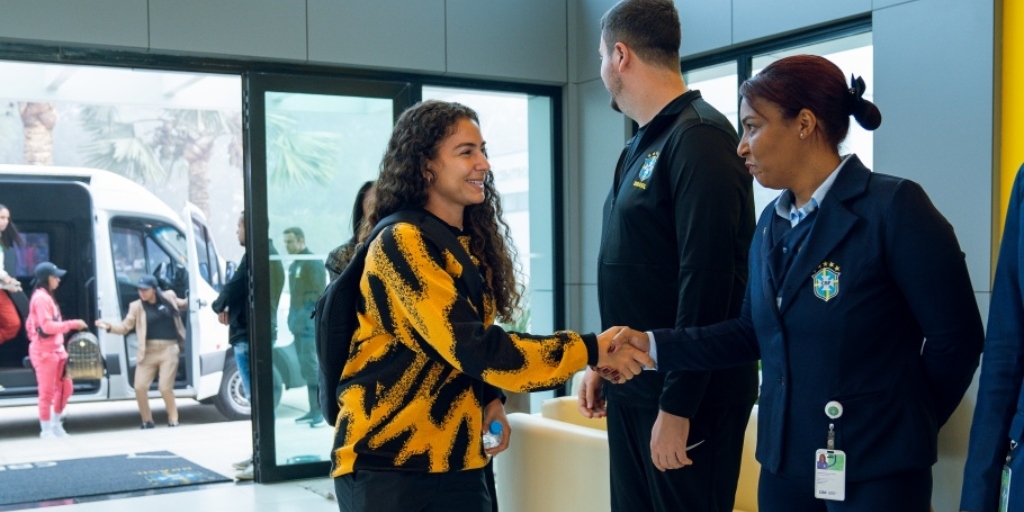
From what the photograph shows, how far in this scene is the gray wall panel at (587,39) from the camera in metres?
6.53

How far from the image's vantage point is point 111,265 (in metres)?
8.82

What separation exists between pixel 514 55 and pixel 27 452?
183 inches

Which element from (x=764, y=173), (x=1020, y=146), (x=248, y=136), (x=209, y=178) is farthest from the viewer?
(x=209, y=178)

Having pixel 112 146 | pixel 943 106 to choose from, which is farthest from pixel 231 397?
pixel 943 106

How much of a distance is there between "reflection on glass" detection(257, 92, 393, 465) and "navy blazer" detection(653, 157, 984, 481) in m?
4.25

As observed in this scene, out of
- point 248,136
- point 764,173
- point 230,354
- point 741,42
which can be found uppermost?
point 741,42

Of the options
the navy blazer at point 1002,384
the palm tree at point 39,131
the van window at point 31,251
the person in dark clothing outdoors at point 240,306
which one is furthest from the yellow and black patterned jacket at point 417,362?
the palm tree at point 39,131

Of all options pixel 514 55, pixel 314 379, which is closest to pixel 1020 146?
pixel 514 55

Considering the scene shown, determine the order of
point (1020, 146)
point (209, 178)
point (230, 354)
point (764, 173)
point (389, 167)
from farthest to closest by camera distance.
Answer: point (209, 178) < point (230, 354) < point (1020, 146) < point (389, 167) < point (764, 173)

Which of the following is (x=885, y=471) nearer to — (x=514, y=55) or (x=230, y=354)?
(x=514, y=55)

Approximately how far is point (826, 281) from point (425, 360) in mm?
820

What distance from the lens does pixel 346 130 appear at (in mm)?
6070

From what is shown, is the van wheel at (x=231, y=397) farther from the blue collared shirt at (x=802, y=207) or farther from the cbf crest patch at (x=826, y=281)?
the cbf crest patch at (x=826, y=281)

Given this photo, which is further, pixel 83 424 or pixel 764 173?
pixel 83 424
